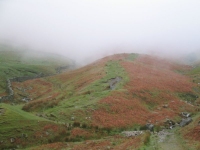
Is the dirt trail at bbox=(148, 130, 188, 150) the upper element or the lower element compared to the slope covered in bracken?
lower

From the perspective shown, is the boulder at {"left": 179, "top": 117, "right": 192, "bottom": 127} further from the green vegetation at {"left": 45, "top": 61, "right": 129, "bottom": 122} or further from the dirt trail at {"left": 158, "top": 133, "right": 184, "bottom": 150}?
the green vegetation at {"left": 45, "top": 61, "right": 129, "bottom": 122}

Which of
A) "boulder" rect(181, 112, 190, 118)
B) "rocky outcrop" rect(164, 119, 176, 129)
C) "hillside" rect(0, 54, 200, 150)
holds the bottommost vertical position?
"rocky outcrop" rect(164, 119, 176, 129)

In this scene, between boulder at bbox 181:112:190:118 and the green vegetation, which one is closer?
the green vegetation

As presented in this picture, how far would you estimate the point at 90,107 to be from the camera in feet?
173

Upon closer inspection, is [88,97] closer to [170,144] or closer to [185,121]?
[185,121]

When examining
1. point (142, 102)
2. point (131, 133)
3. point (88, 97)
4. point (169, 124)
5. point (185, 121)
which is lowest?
point (169, 124)

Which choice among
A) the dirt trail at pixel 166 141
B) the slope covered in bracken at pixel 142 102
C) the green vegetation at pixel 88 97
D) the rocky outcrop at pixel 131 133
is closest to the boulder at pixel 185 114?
the slope covered in bracken at pixel 142 102

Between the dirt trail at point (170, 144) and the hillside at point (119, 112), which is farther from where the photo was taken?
the hillside at point (119, 112)

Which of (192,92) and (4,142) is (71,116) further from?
(192,92)

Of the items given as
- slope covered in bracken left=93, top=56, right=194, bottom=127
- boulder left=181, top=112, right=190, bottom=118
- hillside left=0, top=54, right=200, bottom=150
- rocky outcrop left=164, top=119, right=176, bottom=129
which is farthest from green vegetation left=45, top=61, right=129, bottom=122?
boulder left=181, top=112, right=190, bottom=118

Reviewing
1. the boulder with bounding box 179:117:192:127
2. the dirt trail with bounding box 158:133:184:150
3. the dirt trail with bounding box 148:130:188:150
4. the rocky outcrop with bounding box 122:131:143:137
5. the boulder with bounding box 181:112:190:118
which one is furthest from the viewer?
the boulder with bounding box 181:112:190:118

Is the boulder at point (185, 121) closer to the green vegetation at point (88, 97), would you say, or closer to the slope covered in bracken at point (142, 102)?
the slope covered in bracken at point (142, 102)

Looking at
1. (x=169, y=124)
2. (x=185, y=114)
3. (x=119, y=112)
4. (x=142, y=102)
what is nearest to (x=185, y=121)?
(x=169, y=124)

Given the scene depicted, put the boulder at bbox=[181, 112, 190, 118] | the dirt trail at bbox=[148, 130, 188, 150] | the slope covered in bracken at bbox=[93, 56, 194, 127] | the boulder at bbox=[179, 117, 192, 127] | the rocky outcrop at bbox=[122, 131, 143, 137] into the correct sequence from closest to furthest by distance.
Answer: the dirt trail at bbox=[148, 130, 188, 150] → the rocky outcrop at bbox=[122, 131, 143, 137] → the slope covered in bracken at bbox=[93, 56, 194, 127] → the boulder at bbox=[179, 117, 192, 127] → the boulder at bbox=[181, 112, 190, 118]
